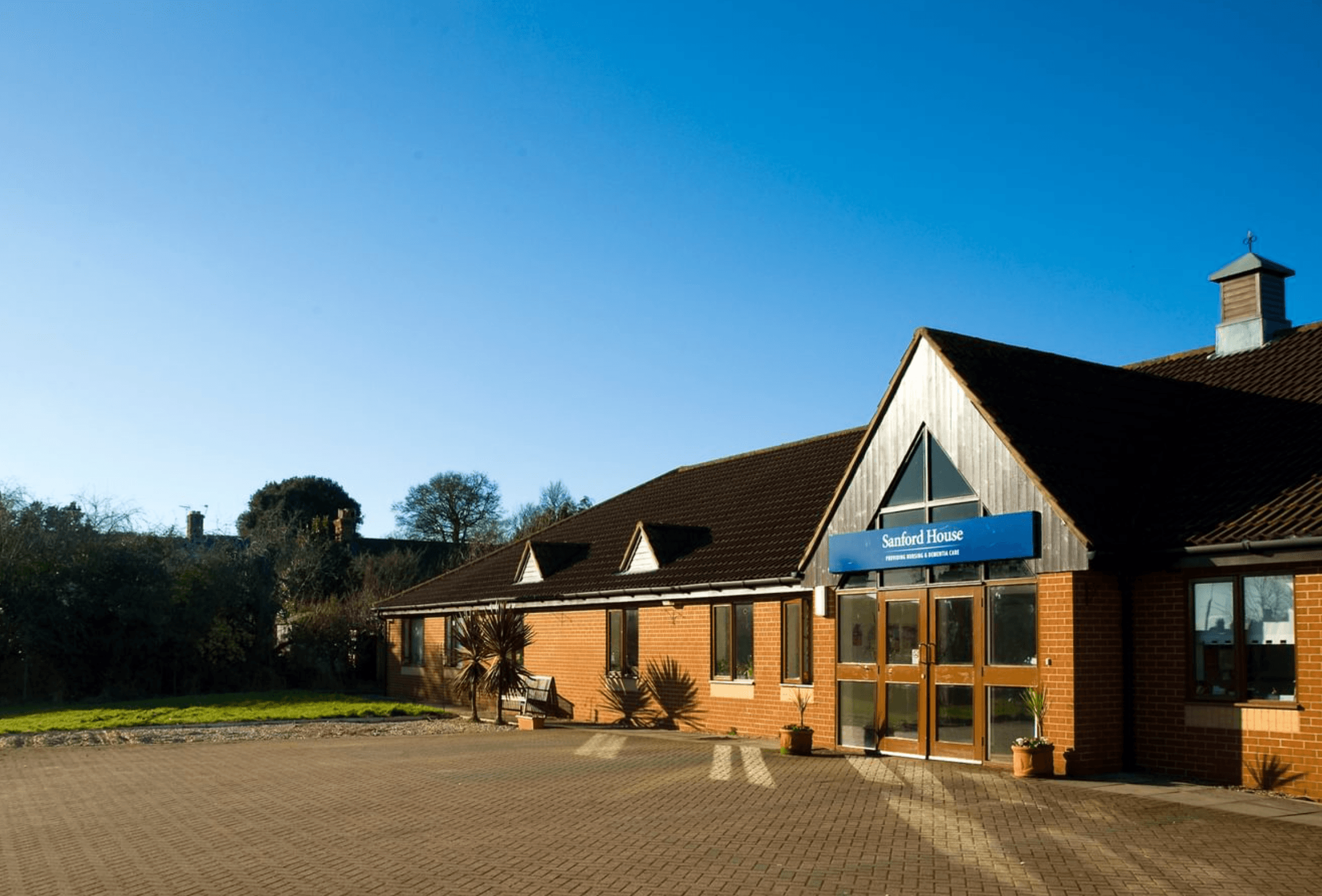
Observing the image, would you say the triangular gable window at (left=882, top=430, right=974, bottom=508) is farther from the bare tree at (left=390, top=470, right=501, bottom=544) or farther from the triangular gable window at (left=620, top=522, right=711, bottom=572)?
the bare tree at (left=390, top=470, right=501, bottom=544)

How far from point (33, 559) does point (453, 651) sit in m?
11.0

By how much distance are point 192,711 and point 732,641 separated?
1320cm

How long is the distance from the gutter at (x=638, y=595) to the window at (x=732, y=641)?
441 millimetres

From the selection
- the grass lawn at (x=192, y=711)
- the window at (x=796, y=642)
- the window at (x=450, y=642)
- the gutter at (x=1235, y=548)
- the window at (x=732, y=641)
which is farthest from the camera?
the window at (x=450, y=642)

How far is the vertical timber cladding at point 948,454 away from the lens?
14578 mm

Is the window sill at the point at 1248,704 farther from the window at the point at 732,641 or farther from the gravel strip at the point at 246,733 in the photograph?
the gravel strip at the point at 246,733

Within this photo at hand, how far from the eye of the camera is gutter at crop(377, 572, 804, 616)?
19.8 metres

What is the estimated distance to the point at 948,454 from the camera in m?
16.2

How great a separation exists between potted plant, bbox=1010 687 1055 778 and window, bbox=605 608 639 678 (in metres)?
11.0

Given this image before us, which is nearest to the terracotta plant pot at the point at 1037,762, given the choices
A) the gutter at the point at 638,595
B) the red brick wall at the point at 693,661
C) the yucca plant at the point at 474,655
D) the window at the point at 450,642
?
the red brick wall at the point at 693,661

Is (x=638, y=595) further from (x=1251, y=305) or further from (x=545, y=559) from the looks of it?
(x=1251, y=305)

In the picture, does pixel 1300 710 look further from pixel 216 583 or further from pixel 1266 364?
pixel 216 583

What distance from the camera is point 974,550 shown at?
50.9 ft

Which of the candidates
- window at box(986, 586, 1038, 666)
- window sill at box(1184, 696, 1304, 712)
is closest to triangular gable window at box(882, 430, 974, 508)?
window at box(986, 586, 1038, 666)
